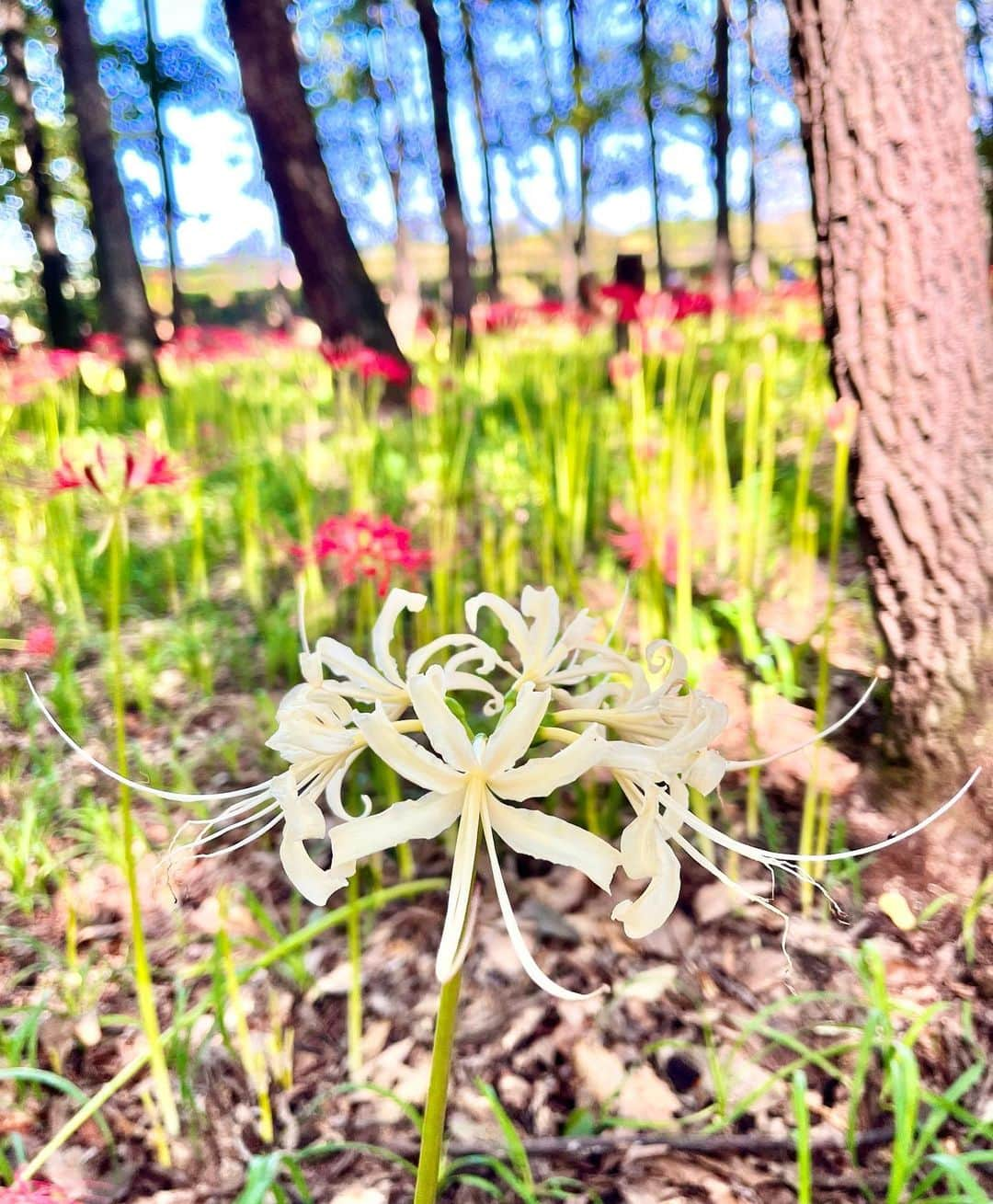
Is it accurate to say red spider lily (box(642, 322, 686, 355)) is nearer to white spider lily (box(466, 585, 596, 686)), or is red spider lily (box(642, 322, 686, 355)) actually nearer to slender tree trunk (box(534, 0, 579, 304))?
white spider lily (box(466, 585, 596, 686))

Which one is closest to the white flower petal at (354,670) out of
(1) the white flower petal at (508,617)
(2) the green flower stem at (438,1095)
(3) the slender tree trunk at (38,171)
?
(1) the white flower petal at (508,617)

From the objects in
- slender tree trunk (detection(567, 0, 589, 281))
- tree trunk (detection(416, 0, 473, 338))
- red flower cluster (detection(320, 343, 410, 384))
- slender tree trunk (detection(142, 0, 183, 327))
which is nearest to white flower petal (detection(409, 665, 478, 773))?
red flower cluster (detection(320, 343, 410, 384))

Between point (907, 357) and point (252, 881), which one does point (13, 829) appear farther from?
point (907, 357)

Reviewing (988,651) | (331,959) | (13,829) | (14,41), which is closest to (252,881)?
(331,959)

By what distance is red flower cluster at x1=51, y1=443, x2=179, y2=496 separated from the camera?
1.16 metres

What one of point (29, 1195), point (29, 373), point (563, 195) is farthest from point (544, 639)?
point (563, 195)

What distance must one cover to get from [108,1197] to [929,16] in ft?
6.63

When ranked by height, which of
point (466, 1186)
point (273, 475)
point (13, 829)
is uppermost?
point (273, 475)

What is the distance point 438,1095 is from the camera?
0.68 m

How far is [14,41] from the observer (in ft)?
23.0

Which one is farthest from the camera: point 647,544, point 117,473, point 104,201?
point 104,201

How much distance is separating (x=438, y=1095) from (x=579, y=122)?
5750 mm

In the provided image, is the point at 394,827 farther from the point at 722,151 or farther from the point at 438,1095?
the point at 722,151

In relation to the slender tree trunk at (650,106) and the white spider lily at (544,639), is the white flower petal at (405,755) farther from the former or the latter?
the slender tree trunk at (650,106)
